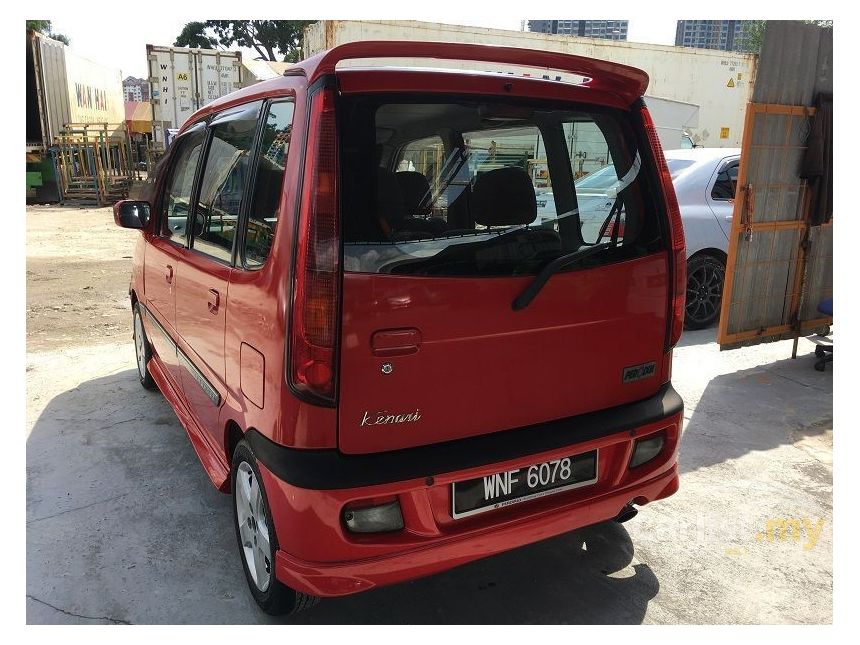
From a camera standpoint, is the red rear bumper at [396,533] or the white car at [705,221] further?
the white car at [705,221]

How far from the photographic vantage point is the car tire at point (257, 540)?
7.37ft

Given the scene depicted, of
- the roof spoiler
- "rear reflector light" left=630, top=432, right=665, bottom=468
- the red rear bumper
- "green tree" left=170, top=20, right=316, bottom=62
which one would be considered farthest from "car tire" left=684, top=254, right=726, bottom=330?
"green tree" left=170, top=20, right=316, bottom=62

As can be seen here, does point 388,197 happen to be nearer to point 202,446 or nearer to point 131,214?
point 202,446

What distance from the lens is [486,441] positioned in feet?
7.10

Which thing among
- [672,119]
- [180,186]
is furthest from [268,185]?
[672,119]

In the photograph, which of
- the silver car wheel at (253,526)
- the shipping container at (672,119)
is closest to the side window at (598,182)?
the silver car wheel at (253,526)

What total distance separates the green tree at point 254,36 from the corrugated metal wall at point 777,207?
39146 millimetres

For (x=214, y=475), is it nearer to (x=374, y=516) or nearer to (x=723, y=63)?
(x=374, y=516)

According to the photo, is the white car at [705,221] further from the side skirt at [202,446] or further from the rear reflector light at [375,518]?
the rear reflector light at [375,518]

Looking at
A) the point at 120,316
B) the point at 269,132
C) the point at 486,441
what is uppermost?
the point at 269,132

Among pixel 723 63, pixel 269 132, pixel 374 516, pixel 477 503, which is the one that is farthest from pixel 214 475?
pixel 723 63

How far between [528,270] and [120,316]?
19.4 ft

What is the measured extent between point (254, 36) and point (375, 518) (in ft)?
149

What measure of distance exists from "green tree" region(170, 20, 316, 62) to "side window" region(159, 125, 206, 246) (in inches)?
1565
